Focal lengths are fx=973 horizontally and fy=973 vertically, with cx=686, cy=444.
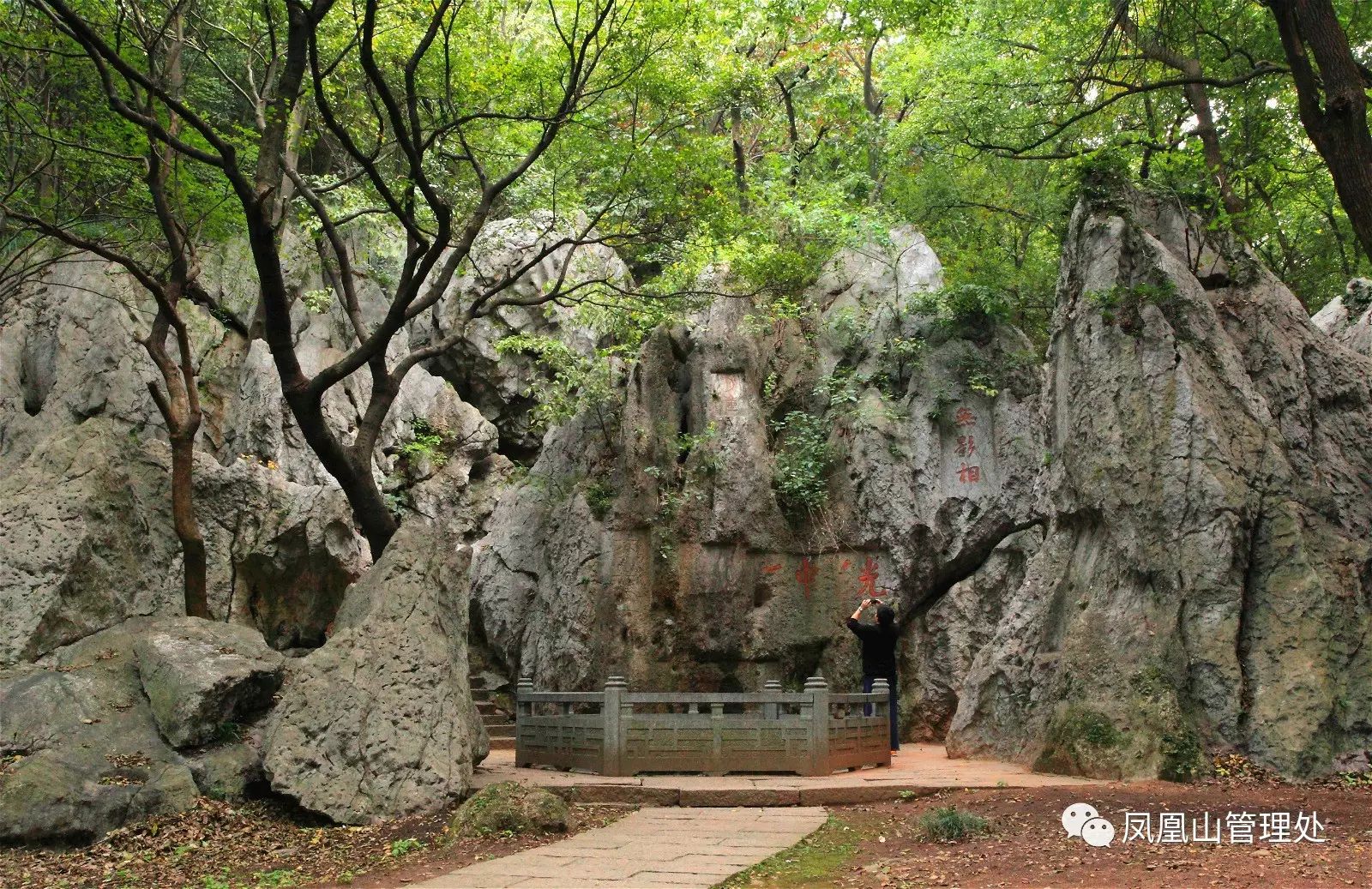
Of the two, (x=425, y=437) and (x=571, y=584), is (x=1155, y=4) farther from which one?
(x=425, y=437)

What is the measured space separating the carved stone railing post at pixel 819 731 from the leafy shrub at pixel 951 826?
2.66m

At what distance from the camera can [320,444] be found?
1031cm

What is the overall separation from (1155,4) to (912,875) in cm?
1078

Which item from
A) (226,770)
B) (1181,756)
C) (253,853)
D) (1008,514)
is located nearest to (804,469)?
(1008,514)

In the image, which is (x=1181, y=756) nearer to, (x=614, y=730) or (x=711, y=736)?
(x=711, y=736)

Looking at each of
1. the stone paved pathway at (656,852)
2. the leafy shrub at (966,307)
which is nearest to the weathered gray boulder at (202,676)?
the stone paved pathway at (656,852)

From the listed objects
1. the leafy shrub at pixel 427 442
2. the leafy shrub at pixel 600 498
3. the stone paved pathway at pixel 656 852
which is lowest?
the stone paved pathway at pixel 656 852

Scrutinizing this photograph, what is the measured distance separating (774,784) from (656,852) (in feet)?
8.45

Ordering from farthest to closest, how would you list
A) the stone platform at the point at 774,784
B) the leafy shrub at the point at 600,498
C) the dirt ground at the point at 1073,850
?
the leafy shrub at the point at 600,498, the stone platform at the point at 774,784, the dirt ground at the point at 1073,850

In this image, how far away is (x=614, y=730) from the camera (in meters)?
9.96

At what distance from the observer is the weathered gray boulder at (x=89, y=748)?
24.7 ft

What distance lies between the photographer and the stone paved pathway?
6.13 metres

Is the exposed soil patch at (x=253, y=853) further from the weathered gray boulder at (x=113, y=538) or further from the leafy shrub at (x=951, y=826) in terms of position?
the weathered gray boulder at (x=113, y=538)

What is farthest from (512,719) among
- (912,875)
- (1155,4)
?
(1155,4)
